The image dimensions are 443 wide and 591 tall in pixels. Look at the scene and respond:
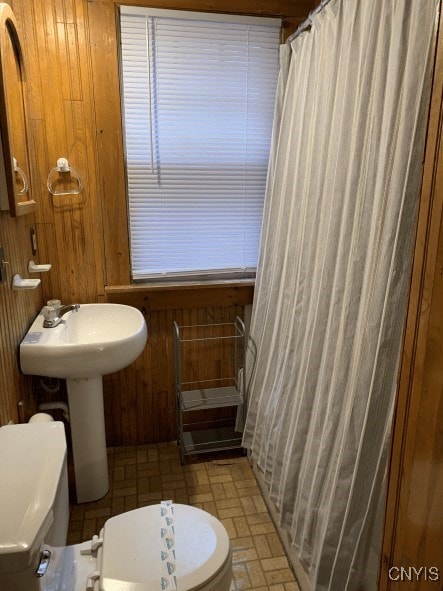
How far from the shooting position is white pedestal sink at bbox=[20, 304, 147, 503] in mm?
1615

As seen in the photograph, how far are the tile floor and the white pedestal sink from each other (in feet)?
0.41

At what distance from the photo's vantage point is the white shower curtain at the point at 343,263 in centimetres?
104

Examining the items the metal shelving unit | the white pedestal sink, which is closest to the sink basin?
the white pedestal sink

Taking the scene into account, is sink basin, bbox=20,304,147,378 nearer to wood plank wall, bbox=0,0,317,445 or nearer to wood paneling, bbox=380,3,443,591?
wood plank wall, bbox=0,0,317,445

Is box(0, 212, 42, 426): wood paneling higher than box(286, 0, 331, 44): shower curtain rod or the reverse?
the reverse

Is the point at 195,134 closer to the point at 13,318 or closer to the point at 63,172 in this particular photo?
the point at 63,172

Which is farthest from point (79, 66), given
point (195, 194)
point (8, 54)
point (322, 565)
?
point (322, 565)

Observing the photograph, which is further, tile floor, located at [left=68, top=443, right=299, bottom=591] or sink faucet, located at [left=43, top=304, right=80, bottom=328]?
sink faucet, located at [left=43, top=304, right=80, bottom=328]

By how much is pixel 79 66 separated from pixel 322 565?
2177 mm

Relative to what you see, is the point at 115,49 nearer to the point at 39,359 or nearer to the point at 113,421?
the point at 39,359

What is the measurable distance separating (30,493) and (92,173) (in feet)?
4.90

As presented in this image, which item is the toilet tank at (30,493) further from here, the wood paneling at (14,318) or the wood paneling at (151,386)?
the wood paneling at (151,386)

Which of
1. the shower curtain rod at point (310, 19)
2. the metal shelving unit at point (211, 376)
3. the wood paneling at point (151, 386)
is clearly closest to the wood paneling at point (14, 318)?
the wood paneling at point (151, 386)

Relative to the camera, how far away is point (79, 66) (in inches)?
74.2
